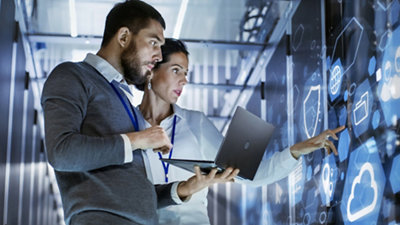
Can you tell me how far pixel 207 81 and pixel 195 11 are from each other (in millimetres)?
1414

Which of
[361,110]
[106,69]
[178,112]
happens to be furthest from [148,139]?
[361,110]

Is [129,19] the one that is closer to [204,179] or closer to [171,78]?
[204,179]

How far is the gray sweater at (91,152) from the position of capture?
2.06 m

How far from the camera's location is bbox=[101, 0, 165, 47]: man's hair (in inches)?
96.6

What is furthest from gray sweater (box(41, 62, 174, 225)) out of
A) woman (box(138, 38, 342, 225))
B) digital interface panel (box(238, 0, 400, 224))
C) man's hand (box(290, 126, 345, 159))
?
digital interface panel (box(238, 0, 400, 224))

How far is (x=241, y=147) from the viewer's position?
2.48 meters

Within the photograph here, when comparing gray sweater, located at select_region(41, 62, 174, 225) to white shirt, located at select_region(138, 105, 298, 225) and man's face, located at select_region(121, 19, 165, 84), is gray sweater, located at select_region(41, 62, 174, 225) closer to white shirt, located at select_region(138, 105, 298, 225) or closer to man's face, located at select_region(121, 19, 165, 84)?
man's face, located at select_region(121, 19, 165, 84)

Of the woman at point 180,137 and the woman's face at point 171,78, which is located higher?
the woman's face at point 171,78

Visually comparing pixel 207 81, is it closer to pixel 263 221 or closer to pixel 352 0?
pixel 263 221

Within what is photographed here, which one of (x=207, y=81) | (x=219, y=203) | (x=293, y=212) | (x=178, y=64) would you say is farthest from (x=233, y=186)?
(x=178, y=64)

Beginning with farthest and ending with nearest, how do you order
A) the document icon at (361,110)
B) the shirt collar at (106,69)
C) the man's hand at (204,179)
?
the document icon at (361,110) → the man's hand at (204,179) → the shirt collar at (106,69)

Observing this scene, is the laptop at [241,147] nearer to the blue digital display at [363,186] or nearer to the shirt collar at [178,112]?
the blue digital display at [363,186]

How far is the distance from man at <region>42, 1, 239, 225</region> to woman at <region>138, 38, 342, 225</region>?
23.4 inches

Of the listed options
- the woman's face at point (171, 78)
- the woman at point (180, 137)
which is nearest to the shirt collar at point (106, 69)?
the woman at point (180, 137)
